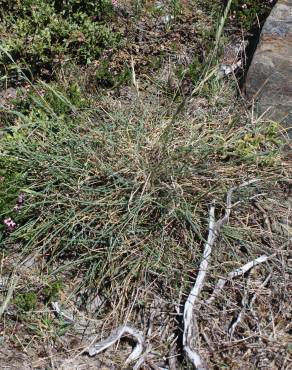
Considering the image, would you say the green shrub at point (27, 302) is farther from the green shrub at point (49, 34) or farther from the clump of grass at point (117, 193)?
the green shrub at point (49, 34)

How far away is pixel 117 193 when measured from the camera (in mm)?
4133

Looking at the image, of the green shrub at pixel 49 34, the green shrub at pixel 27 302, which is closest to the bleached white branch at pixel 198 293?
the green shrub at pixel 27 302

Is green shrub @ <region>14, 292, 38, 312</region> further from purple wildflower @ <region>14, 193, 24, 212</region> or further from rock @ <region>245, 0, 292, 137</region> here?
rock @ <region>245, 0, 292, 137</region>

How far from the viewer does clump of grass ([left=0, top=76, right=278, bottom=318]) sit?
3938 mm

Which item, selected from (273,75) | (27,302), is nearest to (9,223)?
(27,302)

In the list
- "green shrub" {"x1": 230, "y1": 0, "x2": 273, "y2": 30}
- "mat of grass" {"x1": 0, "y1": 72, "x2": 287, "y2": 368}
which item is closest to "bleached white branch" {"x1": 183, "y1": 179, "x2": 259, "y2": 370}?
"mat of grass" {"x1": 0, "y1": 72, "x2": 287, "y2": 368}

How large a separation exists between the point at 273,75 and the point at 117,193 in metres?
1.78

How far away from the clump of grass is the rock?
50 cm

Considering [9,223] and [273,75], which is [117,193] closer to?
[9,223]

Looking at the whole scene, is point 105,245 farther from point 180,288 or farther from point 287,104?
point 287,104

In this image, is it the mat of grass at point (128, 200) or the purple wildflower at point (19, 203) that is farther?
the purple wildflower at point (19, 203)

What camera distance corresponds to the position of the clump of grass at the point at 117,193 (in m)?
3.94

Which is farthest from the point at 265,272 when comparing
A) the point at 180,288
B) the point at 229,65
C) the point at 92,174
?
the point at 229,65

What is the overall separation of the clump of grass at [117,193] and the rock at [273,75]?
0.50 metres
